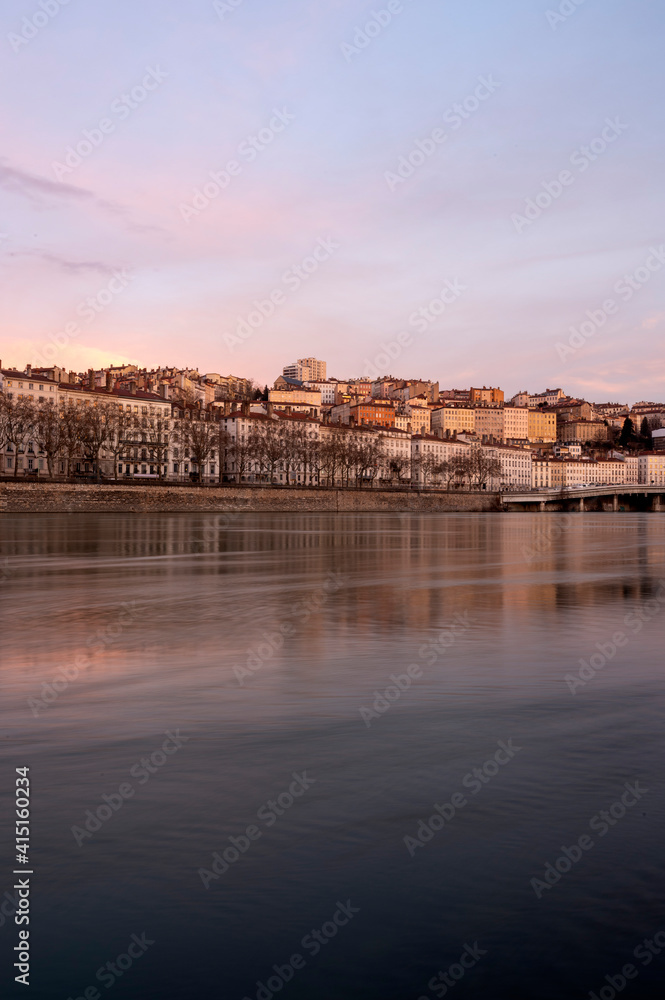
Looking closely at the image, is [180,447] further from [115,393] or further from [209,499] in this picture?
[209,499]

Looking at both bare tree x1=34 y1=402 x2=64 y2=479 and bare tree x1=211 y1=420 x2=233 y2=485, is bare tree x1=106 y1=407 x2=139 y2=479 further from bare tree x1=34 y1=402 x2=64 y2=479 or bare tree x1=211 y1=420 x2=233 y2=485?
bare tree x1=211 y1=420 x2=233 y2=485

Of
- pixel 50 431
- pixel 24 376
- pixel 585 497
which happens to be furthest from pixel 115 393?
pixel 585 497

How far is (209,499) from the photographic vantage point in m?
84.4

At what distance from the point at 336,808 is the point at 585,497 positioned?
135 m

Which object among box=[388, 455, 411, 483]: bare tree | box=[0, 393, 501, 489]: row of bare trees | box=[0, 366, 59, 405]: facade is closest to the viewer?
box=[0, 393, 501, 489]: row of bare trees

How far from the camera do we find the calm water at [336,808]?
392 centimetres

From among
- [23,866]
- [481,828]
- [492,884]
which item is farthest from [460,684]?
[23,866]

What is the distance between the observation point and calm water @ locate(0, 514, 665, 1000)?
154 inches

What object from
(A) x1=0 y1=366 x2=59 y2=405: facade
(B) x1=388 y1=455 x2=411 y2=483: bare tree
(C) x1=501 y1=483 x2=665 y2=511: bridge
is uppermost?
(A) x1=0 y1=366 x2=59 y2=405: facade

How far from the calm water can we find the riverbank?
195 feet

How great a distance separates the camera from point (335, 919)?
420 cm

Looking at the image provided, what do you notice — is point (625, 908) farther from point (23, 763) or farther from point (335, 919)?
point (23, 763)

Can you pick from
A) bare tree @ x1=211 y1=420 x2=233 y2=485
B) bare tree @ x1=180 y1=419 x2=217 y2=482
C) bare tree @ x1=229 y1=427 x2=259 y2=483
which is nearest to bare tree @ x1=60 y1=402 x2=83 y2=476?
bare tree @ x1=180 y1=419 x2=217 y2=482

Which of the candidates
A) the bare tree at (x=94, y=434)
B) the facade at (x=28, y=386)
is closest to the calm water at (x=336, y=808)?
the bare tree at (x=94, y=434)
